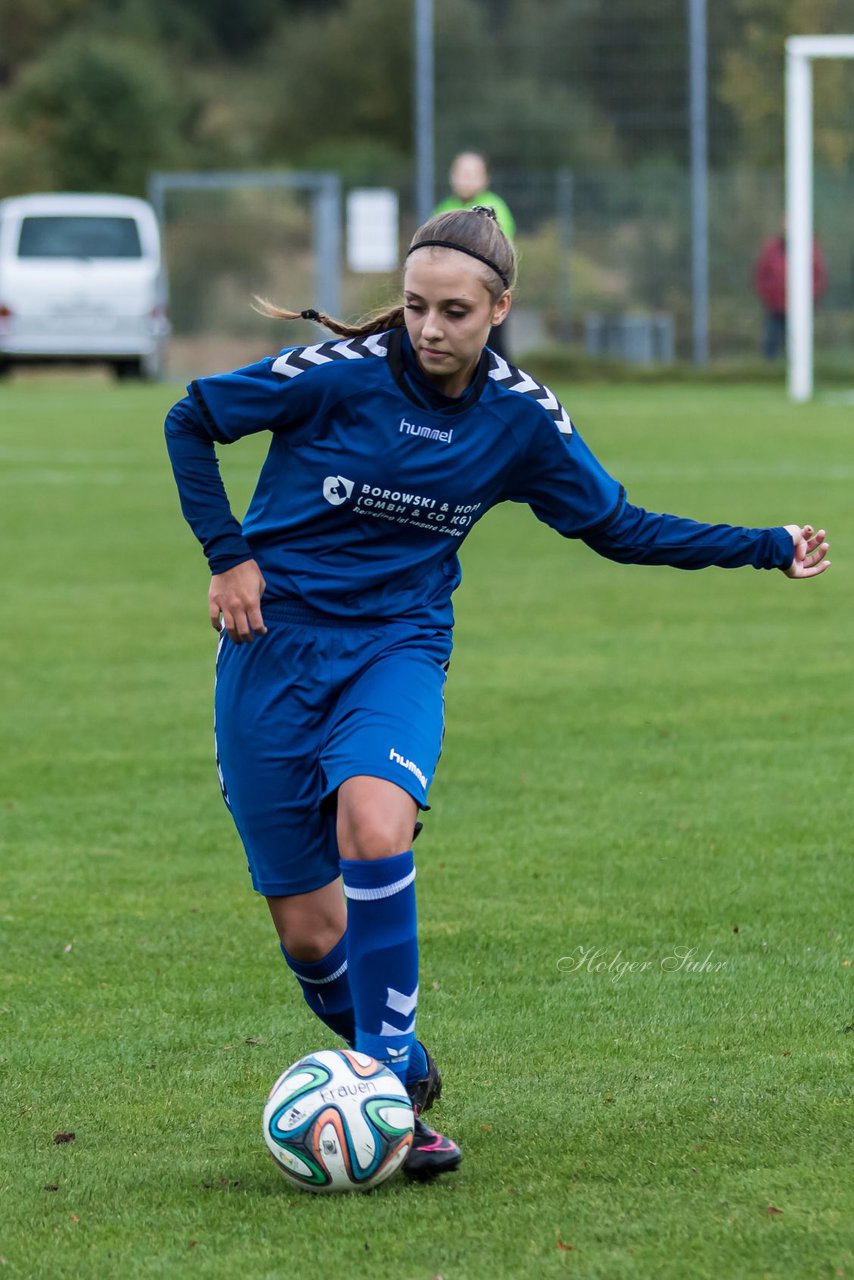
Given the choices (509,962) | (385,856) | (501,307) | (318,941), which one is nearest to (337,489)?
(501,307)

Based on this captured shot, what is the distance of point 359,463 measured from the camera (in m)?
4.01

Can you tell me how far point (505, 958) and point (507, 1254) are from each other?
1837 millimetres

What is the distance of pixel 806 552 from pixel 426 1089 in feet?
4.35

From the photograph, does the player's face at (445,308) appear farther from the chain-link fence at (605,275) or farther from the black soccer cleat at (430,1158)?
the chain-link fence at (605,275)

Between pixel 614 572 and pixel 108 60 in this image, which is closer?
pixel 614 572

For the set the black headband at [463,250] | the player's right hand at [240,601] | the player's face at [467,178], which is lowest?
the player's right hand at [240,601]

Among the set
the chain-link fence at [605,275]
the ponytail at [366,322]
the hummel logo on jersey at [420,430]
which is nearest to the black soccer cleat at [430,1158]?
the hummel logo on jersey at [420,430]

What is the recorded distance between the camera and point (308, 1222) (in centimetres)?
359

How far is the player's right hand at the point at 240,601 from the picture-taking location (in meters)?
3.95

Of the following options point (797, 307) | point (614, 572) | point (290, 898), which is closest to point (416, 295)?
point (290, 898)

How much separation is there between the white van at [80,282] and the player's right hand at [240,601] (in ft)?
79.6

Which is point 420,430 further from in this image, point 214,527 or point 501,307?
point 214,527

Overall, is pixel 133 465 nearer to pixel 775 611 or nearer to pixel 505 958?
pixel 775 611

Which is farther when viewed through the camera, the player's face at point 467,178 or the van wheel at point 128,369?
the van wheel at point 128,369
